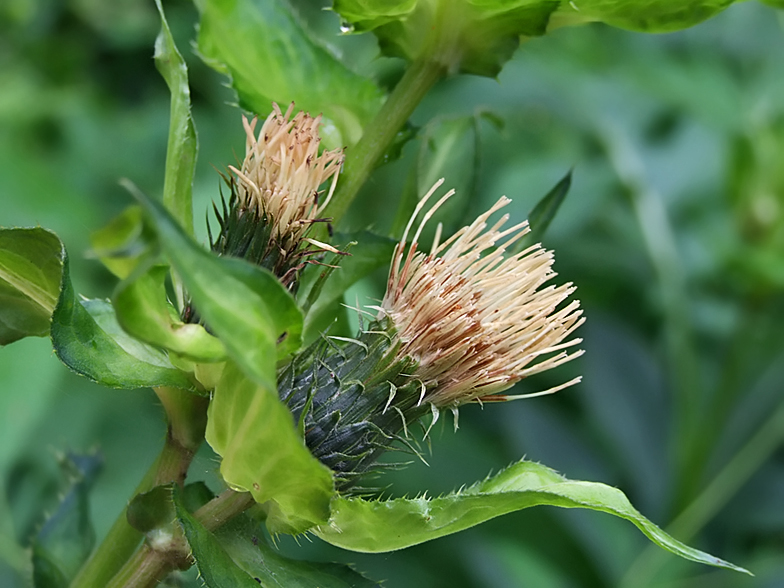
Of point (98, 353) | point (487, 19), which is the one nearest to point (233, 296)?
point (98, 353)

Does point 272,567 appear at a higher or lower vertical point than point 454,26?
lower

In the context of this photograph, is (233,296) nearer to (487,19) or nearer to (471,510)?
(471,510)

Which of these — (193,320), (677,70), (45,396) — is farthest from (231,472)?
(677,70)

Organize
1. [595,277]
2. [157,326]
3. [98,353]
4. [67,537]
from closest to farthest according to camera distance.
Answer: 1. [157,326]
2. [98,353]
3. [67,537]
4. [595,277]

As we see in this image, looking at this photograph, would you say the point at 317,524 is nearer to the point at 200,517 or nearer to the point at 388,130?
the point at 200,517

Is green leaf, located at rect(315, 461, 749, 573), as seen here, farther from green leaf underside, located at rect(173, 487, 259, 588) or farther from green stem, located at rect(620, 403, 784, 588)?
green stem, located at rect(620, 403, 784, 588)
